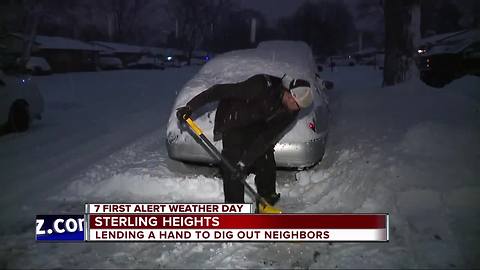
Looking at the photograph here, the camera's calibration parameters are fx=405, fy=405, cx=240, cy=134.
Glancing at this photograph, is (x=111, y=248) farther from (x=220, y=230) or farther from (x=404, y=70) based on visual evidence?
(x=404, y=70)

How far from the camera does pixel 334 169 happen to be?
490 cm

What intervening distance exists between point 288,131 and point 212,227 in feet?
5.65

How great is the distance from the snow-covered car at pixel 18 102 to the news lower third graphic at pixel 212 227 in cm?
525

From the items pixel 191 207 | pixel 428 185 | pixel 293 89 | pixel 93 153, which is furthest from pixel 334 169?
pixel 93 153

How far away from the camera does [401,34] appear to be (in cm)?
1012

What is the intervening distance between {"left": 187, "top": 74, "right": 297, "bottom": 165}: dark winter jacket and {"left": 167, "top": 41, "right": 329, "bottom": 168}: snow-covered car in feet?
2.23

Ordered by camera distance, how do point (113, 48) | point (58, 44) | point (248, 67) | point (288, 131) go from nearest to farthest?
1. point (288, 131)
2. point (248, 67)
3. point (58, 44)
4. point (113, 48)

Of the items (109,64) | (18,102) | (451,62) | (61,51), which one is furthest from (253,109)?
(61,51)

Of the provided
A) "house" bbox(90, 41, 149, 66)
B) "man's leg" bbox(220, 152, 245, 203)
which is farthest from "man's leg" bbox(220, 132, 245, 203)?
"house" bbox(90, 41, 149, 66)

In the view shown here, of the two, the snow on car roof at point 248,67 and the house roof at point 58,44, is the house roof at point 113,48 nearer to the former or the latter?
the house roof at point 58,44

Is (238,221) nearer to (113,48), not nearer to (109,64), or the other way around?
(109,64)

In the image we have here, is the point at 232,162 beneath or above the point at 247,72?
beneath

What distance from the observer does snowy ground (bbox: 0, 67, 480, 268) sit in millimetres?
3084

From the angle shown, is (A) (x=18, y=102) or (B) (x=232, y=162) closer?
(B) (x=232, y=162)
